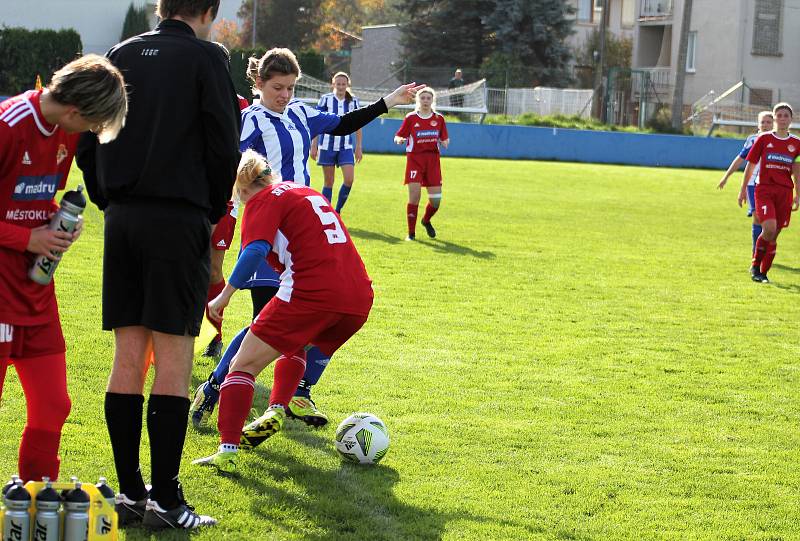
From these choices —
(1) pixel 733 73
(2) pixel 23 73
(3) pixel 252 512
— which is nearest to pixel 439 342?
(3) pixel 252 512

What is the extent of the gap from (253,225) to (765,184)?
931cm

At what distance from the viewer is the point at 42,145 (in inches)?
144

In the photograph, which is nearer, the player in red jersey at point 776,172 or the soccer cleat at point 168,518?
the soccer cleat at point 168,518

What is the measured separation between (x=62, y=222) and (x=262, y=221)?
4.12ft

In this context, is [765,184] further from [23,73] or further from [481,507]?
[23,73]

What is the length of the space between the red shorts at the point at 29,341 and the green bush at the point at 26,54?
121ft

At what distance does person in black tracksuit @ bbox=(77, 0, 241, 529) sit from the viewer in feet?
12.6

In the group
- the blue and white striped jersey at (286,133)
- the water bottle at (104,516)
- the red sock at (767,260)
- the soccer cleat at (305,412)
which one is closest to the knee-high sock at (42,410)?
the water bottle at (104,516)

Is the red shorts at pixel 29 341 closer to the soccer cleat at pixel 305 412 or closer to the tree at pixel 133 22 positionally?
the soccer cleat at pixel 305 412

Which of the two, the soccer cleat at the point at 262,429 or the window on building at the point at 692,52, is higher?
the window on building at the point at 692,52

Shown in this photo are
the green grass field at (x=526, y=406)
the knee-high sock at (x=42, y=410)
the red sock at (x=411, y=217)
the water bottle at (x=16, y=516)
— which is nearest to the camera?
the water bottle at (x=16, y=516)

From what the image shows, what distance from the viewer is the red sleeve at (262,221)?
4.76 metres

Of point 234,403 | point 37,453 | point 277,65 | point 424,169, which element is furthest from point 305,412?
point 424,169

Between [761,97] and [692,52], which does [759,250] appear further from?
[692,52]
